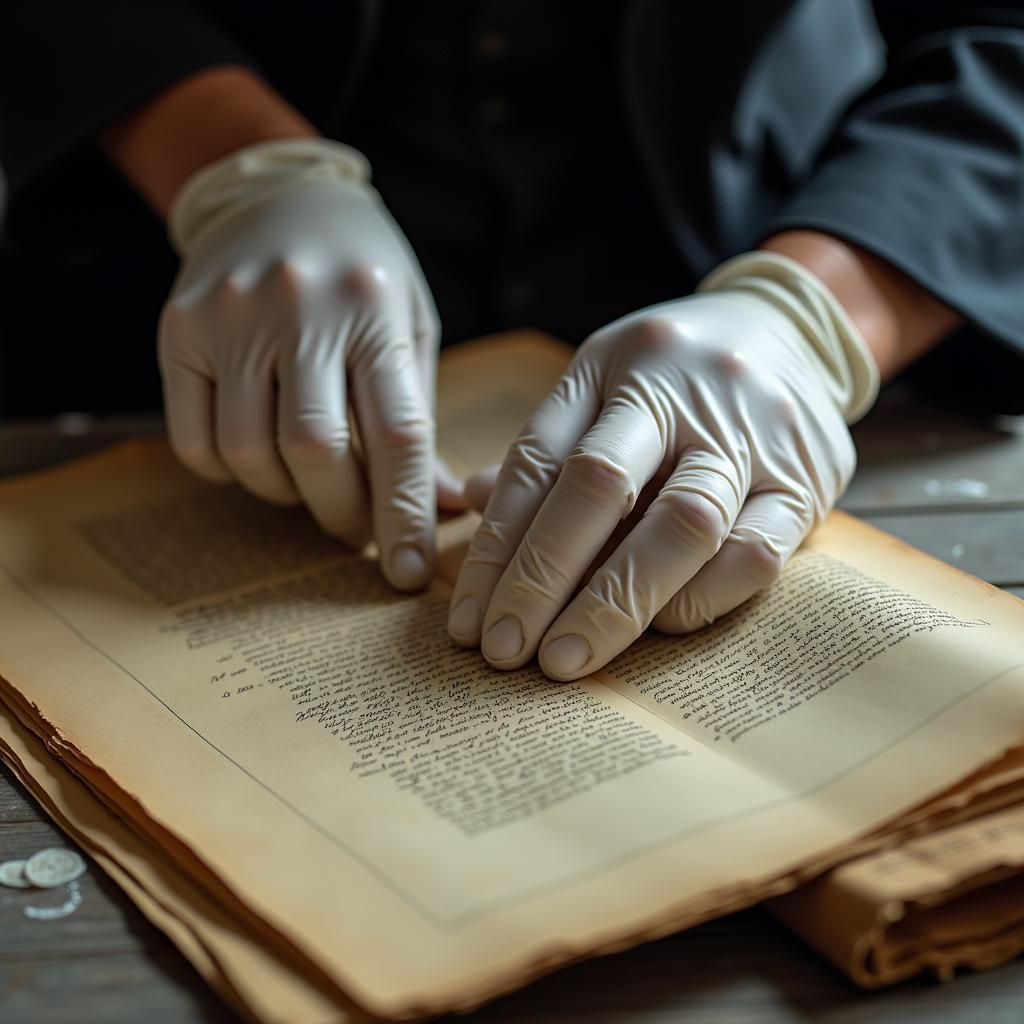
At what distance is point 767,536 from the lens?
2.41 feet

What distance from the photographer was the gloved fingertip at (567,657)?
673 millimetres

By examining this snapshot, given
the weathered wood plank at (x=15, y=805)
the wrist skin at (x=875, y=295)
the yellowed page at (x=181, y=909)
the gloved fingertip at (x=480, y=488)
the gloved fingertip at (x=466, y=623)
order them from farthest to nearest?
the wrist skin at (x=875, y=295)
the gloved fingertip at (x=480, y=488)
the gloved fingertip at (x=466, y=623)
the weathered wood plank at (x=15, y=805)
the yellowed page at (x=181, y=909)

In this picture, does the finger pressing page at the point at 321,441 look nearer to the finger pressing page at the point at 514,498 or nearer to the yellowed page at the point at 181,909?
the finger pressing page at the point at 514,498

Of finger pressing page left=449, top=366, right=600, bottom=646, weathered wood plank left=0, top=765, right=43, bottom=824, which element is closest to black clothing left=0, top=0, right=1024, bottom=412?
finger pressing page left=449, top=366, right=600, bottom=646

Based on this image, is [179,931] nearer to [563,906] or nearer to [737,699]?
[563,906]

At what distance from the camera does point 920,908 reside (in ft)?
1.69

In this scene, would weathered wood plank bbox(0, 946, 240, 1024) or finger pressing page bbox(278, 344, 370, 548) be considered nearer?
weathered wood plank bbox(0, 946, 240, 1024)

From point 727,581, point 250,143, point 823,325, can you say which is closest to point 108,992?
point 727,581

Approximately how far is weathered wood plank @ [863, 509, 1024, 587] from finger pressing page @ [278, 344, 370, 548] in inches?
17.1

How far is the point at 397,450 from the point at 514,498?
0.43 ft

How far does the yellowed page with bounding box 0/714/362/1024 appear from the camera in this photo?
472mm

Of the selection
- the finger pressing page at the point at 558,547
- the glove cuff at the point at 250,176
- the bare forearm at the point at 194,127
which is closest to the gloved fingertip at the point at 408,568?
the finger pressing page at the point at 558,547

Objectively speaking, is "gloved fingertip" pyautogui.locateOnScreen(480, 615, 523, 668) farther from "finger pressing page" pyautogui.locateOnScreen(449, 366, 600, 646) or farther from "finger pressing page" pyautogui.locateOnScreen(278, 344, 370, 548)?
"finger pressing page" pyautogui.locateOnScreen(278, 344, 370, 548)

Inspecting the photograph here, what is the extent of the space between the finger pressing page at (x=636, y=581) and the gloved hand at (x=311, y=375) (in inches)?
6.4
